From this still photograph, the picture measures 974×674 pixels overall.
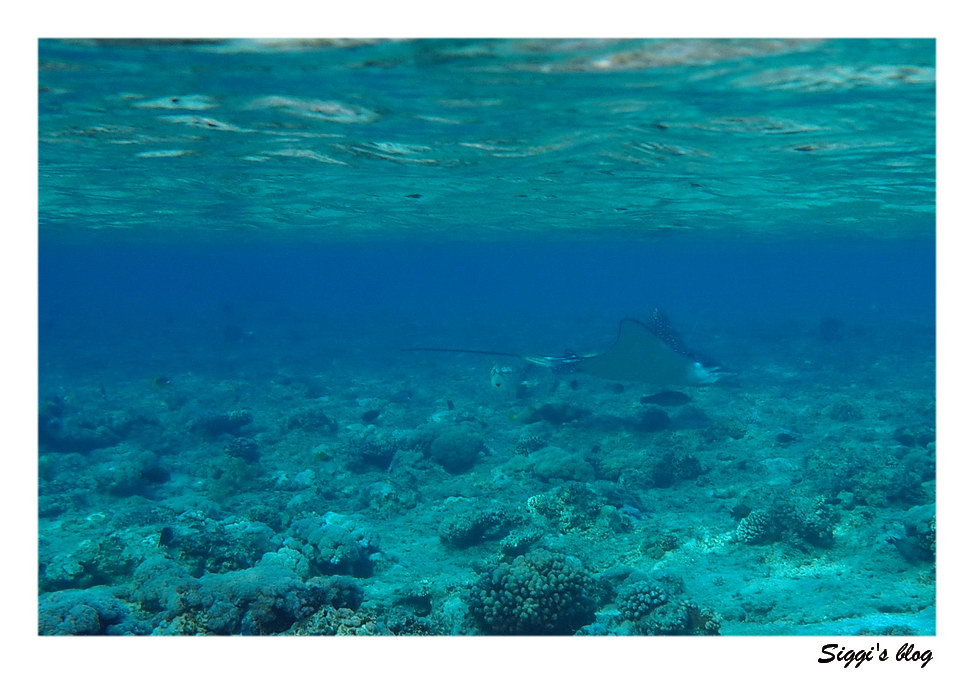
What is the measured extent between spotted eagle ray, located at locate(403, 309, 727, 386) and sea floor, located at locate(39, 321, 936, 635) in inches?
28.4

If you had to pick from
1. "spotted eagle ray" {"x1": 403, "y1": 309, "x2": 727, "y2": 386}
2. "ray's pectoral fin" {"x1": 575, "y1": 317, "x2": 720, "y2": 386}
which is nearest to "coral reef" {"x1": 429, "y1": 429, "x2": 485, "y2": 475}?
"spotted eagle ray" {"x1": 403, "y1": 309, "x2": 727, "y2": 386}

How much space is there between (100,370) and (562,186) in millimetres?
23628

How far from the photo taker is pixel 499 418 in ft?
58.7

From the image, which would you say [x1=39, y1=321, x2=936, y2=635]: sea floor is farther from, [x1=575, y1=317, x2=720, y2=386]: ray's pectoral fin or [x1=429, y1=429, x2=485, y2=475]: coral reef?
[x1=575, y1=317, x2=720, y2=386]: ray's pectoral fin

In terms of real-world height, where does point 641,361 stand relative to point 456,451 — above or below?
above

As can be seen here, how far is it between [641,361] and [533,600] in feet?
28.2

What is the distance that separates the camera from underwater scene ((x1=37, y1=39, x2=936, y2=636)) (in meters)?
7.09

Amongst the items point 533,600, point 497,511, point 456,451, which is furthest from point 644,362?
point 533,600

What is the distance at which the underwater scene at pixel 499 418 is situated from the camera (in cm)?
709

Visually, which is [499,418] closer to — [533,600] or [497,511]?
[497,511]

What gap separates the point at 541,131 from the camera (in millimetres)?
13430

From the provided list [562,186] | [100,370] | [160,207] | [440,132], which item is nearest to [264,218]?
[160,207]

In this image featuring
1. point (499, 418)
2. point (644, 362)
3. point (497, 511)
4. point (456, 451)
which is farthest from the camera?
point (499, 418)

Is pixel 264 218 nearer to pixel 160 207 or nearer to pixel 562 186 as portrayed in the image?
pixel 160 207
